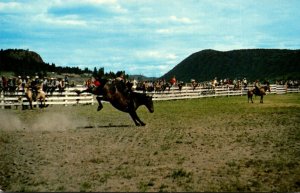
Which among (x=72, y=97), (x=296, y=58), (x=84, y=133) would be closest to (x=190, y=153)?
(x=84, y=133)

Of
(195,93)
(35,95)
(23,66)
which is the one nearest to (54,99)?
(35,95)

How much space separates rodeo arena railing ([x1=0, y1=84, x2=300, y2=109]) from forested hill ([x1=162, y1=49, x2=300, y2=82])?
105293 millimetres

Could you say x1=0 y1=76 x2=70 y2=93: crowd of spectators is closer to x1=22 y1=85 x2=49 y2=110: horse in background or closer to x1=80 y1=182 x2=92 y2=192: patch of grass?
x1=22 y1=85 x2=49 y2=110: horse in background

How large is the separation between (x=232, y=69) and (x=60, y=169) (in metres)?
174

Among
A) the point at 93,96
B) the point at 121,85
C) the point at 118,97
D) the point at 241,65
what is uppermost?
the point at 241,65

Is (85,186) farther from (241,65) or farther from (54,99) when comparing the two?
(241,65)

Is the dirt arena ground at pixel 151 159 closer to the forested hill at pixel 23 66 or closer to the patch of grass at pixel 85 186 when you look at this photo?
the patch of grass at pixel 85 186

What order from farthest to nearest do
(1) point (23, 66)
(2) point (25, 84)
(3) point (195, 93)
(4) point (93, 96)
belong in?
(1) point (23, 66)
(3) point (195, 93)
(4) point (93, 96)
(2) point (25, 84)

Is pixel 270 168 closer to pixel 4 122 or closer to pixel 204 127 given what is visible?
pixel 204 127

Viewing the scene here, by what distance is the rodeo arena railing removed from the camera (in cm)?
2816

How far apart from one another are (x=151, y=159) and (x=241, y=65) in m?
174

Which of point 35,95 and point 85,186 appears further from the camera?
point 35,95

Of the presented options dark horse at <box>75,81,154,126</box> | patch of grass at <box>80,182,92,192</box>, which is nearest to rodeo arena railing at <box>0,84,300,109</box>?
dark horse at <box>75,81,154,126</box>

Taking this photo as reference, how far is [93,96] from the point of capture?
36156 millimetres
